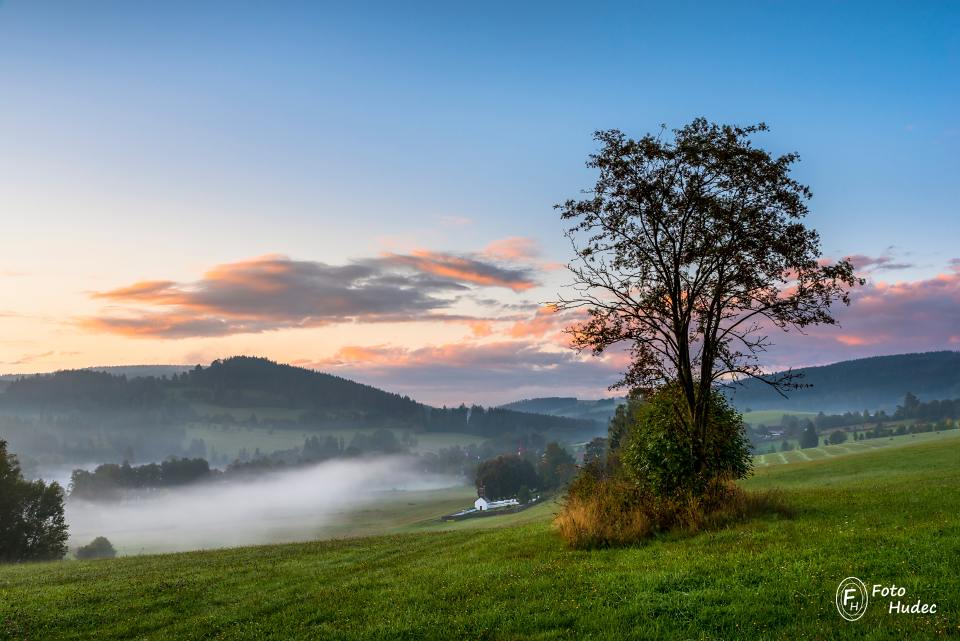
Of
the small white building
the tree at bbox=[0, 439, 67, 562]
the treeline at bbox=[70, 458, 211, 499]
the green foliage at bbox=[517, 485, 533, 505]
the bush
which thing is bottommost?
the small white building

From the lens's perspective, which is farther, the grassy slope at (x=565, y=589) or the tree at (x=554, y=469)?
the tree at (x=554, y=469)

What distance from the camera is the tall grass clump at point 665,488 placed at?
64.4 ft

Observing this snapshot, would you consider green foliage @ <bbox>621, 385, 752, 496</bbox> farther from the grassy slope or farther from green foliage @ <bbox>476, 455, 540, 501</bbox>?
green foliage @ <bbox>476, 455, 540, 501</bbox>

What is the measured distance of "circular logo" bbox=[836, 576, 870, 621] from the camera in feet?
33.6

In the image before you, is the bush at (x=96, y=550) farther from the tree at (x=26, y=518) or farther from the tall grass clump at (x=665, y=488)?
the tall grass clump at (x=665, y=488)

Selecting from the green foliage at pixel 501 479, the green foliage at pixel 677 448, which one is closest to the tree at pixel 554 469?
the green foliage at pixel 501 479

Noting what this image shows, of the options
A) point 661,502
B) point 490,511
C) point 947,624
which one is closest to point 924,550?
point 947,624

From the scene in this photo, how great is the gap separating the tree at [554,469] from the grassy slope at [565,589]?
12894 centimetres

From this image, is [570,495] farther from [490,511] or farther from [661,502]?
[490,511]

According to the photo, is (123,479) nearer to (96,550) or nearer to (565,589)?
(96,550)

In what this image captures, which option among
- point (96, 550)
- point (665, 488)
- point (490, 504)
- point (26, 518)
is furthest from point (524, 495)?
point (665, 488)

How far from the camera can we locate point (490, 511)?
423 ft

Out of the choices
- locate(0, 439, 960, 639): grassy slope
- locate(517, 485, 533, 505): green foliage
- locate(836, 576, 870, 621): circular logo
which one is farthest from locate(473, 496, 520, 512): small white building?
Result: locate(836, 576, 870, 621): circular logo

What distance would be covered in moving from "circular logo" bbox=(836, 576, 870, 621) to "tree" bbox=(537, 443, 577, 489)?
137 metres
